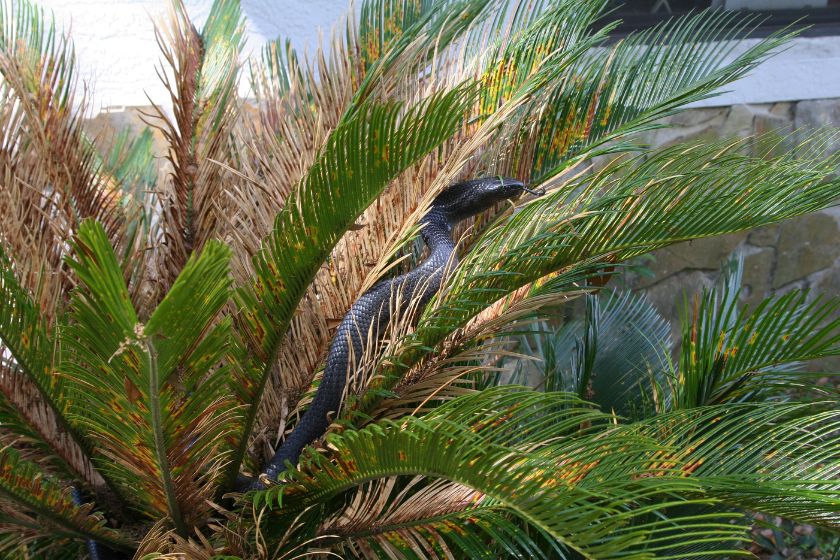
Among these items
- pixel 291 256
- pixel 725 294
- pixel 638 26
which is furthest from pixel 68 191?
pixel 638 26

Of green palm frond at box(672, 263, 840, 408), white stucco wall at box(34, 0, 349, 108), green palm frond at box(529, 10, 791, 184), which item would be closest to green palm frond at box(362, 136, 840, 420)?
green palm frond at box(672, 263, 840, 408)

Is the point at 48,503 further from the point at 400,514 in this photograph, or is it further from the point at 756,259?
the point at 756,259

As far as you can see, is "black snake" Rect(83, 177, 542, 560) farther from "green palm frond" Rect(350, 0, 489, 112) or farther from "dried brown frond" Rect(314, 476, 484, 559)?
"green palm frond" Rect(350, 0, 489, 112)

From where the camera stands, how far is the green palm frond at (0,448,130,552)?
3.15ft

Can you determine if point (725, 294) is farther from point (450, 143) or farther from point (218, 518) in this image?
point (218, 518)

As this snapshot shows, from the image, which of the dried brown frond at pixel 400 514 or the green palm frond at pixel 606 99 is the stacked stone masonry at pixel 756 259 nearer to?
the green palm frond at pixel 606 99

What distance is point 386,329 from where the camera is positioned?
129 cm

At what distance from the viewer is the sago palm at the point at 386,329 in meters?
0.84

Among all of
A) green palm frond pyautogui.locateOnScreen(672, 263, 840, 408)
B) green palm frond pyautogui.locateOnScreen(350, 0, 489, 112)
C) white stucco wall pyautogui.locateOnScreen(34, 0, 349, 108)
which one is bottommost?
green palm frond pyautogui.locateOnScreen(672, 263, 840, 408)

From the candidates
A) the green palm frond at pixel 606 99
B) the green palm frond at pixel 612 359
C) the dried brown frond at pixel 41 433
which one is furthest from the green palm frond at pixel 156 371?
the green palm frond at pixel 606 99

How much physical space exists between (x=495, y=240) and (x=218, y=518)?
32.6 inches

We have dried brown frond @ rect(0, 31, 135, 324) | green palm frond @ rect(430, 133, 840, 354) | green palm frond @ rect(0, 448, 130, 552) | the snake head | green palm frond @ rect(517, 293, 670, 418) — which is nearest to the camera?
green palm frond @ rect(0, 448, 130, 552)

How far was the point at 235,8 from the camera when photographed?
62.3 inches

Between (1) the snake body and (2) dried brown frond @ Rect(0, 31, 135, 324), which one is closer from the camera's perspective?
(1) the snake body
